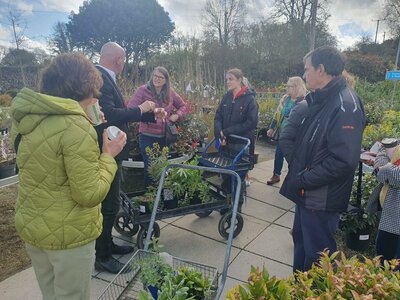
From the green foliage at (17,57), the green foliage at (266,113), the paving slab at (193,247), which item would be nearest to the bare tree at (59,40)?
the green foliage at (17,57)

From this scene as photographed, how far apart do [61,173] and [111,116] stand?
3.83 feet

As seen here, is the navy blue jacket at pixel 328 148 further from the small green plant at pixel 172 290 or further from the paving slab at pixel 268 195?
the paving slab at pixel 268 195

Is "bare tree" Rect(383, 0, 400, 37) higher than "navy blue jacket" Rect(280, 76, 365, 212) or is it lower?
higher

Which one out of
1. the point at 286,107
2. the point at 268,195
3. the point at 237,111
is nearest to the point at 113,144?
the point at 237,111

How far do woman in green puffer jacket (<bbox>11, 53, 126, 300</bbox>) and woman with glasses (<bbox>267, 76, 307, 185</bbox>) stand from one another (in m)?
3.56

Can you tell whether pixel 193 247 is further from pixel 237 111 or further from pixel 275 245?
pixel 237 111

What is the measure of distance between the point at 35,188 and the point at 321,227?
1.95 m

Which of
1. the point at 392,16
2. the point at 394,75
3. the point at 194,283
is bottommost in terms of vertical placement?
the point at 194,283

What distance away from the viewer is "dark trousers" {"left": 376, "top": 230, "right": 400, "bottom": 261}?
2.87m

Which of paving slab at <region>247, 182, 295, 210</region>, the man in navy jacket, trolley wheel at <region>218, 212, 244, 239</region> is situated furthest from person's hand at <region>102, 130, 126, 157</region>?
paving slab at <region>247, 182, 295, 210</region>

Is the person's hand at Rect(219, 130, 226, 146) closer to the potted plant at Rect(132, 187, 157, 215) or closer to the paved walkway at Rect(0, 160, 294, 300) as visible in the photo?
the paved walkway at Rect(0, 160, 294, 300)

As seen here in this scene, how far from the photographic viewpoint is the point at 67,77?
1.82 meters

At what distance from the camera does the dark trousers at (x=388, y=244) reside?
2865mm

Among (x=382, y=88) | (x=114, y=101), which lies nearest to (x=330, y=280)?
(x=114, y=101)
